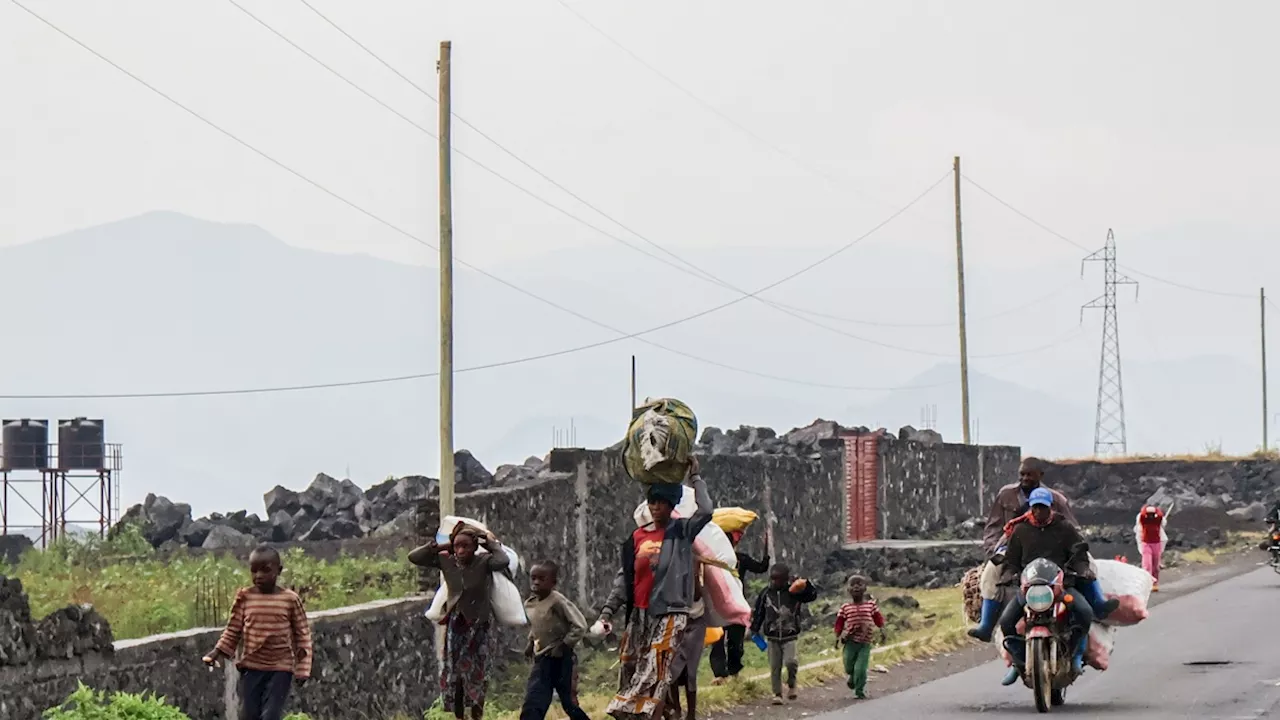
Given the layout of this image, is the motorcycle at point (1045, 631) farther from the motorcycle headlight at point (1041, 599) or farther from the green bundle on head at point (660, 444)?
the green bundle on head at point (660, 444)

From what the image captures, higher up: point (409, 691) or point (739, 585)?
point (739, 585)

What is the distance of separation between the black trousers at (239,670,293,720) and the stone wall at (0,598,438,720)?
1649 millimetres

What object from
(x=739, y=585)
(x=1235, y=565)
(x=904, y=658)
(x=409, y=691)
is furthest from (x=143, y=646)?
(x=1235, y=565)

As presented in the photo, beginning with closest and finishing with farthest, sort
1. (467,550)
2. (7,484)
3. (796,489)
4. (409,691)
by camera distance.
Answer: (467,550)
(409,691)
(796,489)
(7,484)

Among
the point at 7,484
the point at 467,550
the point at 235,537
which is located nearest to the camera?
the point at 467,550

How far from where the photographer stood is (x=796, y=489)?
36.9 m

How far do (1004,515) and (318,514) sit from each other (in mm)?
16706

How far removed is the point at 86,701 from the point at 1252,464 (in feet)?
166

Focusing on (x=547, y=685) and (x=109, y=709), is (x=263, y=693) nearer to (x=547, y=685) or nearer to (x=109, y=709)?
(x=109, y=709)

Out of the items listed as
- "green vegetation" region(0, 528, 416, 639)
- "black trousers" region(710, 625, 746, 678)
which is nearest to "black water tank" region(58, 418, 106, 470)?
"green vegetation" region(0, 528, 416, 639)

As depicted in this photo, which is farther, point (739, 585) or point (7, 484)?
point (7, 484)

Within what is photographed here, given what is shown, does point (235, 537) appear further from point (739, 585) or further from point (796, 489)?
point (739, 585)

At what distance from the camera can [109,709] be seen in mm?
12914

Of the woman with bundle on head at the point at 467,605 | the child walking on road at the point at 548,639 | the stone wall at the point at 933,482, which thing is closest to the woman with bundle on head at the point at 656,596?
the child walking on road at the point at 548,639
